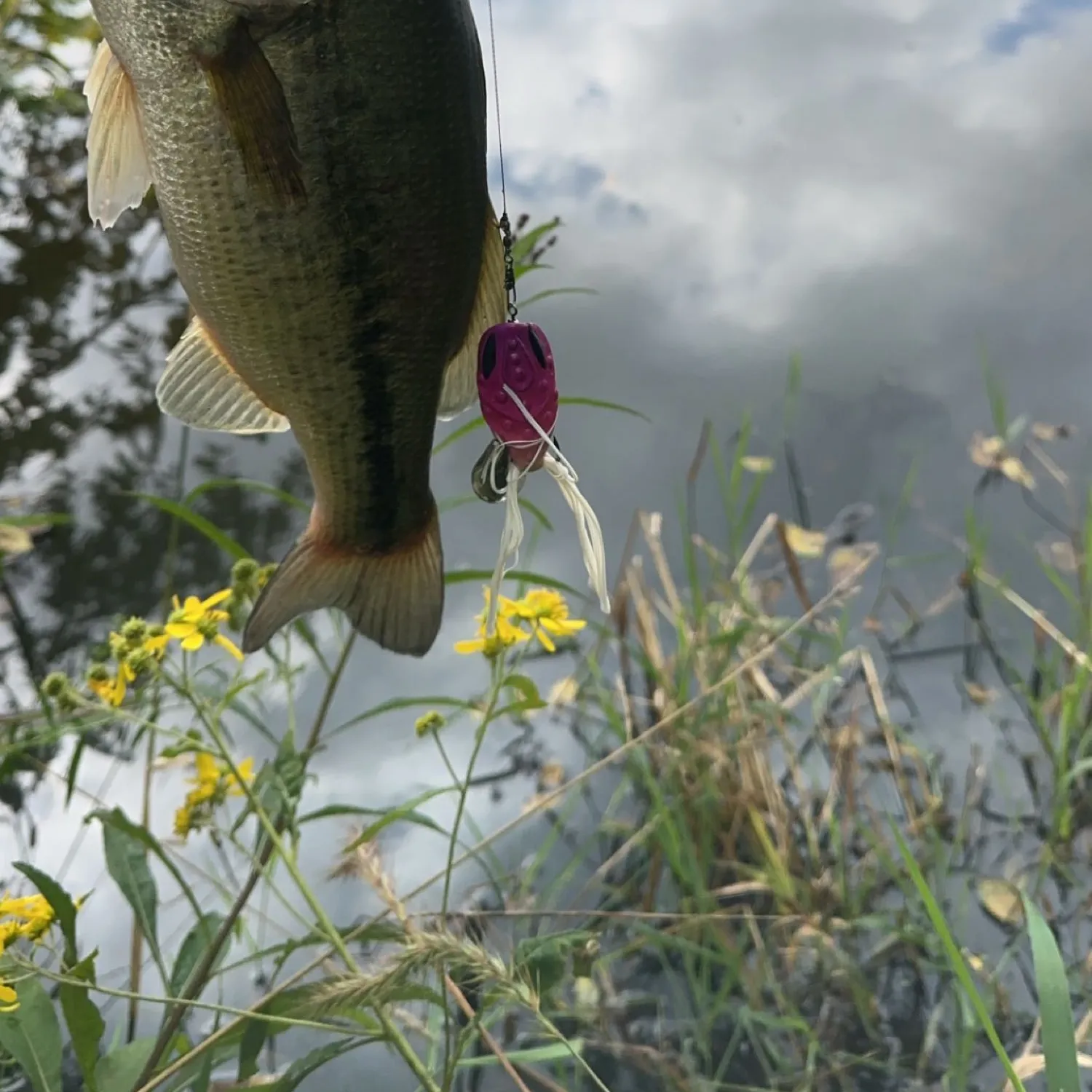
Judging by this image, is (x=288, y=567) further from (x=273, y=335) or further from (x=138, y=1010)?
(x=138, y=1010)

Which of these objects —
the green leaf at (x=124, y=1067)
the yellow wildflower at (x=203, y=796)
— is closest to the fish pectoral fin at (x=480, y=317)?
the yellow wildflower at (x=203, y=796)

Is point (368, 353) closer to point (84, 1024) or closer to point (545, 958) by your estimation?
point (545, 958)

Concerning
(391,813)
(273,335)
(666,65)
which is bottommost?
(391,813)

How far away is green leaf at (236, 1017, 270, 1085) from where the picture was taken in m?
0.87

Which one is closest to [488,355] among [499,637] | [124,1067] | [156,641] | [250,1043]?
[499,637]

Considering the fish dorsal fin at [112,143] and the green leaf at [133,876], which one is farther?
the green leaf at [133,876]

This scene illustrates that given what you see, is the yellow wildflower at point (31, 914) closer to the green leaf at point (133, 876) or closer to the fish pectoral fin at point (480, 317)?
the green leaf at point (133, 876)

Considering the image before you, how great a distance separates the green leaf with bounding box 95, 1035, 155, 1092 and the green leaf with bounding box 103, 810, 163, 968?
10 cm

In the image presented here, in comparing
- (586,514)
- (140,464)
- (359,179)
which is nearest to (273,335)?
(359,179)

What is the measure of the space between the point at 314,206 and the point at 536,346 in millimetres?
216

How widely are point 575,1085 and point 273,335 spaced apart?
1.13 m

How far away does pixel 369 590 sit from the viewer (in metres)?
0.89

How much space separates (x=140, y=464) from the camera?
94.5 inches

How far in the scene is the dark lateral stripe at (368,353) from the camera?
669 millimetres
